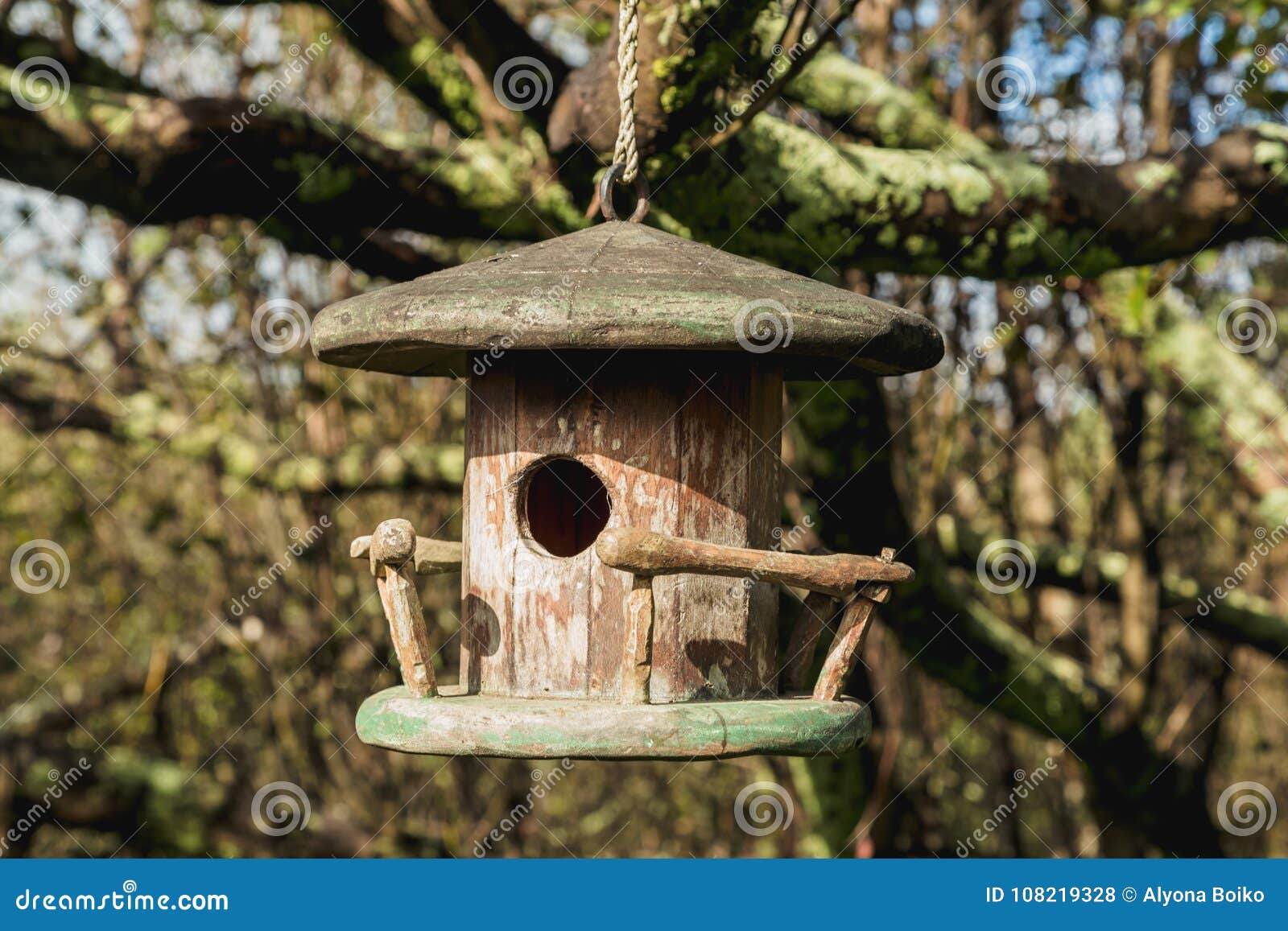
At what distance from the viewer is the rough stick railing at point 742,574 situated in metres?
2.37

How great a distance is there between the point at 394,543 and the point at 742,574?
25.2 inches

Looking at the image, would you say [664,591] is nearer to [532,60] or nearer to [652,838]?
[532,60]

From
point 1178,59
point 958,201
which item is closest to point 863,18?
point 1178,59

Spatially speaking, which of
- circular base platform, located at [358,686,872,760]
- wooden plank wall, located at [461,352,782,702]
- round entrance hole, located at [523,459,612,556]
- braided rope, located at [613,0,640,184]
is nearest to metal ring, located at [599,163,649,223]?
braided rope, located at [613,0,640,184]

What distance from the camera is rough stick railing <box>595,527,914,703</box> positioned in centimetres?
237

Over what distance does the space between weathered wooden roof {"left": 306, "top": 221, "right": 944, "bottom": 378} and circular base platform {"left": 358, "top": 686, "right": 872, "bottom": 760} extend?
0.63 metres

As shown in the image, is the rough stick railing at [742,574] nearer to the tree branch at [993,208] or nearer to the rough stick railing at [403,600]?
the rough stick railing at [403,600]

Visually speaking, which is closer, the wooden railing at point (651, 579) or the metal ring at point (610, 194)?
the wooden railing at point (651, 579)

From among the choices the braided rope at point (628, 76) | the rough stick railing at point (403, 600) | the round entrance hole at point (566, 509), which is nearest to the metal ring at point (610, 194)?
the braided rope at point (628, 76)

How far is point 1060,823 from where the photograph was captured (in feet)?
26.5

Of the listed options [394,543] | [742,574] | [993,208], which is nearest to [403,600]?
[394,543]

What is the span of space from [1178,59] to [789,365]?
4283 mm

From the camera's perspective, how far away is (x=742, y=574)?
247 centimetres

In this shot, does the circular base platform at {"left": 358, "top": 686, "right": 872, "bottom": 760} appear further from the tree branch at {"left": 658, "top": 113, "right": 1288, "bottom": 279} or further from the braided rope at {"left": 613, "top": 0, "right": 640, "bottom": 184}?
the tree branch at {"left": 658, "top": 113, "right": 1288, "bottom": 279}
